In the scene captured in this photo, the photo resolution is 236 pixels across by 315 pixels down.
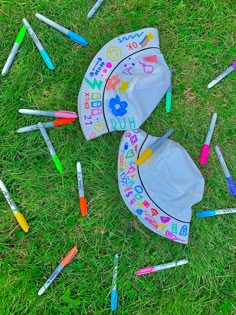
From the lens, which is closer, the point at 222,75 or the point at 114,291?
the point at 114,291

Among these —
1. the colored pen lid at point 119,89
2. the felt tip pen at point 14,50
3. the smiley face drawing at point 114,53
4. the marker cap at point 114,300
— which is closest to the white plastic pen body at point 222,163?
the colored pen lid at point 119,89

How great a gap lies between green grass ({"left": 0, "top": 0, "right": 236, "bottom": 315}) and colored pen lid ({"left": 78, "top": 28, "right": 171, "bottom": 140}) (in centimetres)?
4

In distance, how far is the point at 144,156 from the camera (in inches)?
63.1

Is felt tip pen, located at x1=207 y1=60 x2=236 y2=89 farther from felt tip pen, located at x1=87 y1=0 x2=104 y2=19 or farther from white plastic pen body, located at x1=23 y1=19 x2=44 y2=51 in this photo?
white plastic pen body, located at x1=23 y1=19 x2=44 y2=51

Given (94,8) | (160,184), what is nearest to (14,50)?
(94,8)

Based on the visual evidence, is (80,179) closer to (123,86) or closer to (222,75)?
(123,86)

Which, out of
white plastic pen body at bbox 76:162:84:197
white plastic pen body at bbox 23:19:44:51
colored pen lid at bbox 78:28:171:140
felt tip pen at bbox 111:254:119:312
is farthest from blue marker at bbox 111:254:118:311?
white plastic pen body at bbox 23:19:44:51

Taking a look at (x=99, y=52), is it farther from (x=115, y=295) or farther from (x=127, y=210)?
(x=115, y=295)

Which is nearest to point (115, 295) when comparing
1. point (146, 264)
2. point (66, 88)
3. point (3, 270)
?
point (146, 264)

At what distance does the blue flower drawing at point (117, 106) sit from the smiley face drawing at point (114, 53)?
0.17 meters

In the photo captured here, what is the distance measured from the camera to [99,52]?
5.38 feet

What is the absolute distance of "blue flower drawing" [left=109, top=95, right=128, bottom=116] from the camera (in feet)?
5.29

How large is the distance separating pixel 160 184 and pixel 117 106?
0.37 m

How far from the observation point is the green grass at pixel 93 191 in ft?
5.19
